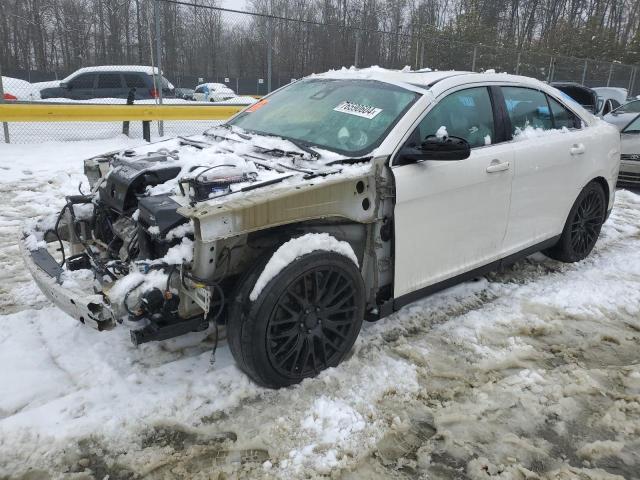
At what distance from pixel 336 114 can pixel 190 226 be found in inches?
57.8

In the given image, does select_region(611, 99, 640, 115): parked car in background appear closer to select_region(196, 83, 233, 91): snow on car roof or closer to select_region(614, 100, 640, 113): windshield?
select_region(614, 100, 640, 113): windshield

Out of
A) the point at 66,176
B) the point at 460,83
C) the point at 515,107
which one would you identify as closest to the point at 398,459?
the point at 460,83

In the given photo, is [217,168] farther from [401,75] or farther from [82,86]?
[82,86]

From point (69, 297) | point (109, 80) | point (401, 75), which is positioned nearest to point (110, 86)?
point (109, 80)

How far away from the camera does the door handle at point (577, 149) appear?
4.56 meters

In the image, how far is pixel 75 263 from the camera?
3471 mm

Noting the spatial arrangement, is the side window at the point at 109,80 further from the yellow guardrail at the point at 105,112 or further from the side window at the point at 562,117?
the side window at the point at 562,117

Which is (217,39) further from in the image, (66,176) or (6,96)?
(66,176)

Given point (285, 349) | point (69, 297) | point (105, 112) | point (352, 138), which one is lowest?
point (285, 349)

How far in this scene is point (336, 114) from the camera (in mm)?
3705

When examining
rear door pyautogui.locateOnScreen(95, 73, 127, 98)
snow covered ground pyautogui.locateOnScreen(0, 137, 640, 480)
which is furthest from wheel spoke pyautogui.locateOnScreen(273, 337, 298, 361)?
rear door pyautogui.locateOnScreen(95, 73, 127, 98)

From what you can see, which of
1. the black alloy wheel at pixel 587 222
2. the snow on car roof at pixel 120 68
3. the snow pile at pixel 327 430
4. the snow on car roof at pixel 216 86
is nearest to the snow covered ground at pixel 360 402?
the snow pile at pixel 327 430

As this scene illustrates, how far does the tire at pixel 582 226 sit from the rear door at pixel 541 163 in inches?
6.2

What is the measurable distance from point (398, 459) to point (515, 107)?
9.46 ft
